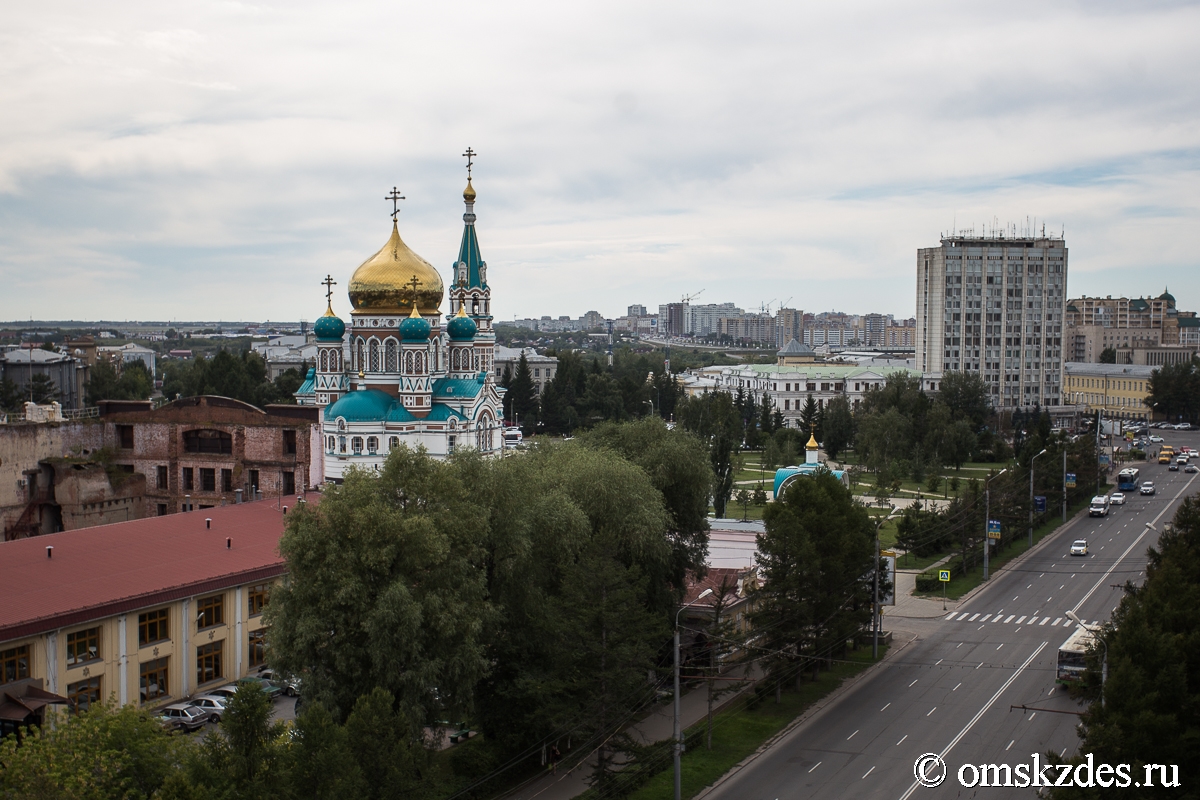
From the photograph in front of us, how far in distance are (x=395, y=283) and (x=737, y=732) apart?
32.1 m

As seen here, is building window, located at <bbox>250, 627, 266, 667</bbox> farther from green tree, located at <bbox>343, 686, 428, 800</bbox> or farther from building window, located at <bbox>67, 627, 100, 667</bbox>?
green tree, located at <bbox>343, 686, 428, 800</bbox>

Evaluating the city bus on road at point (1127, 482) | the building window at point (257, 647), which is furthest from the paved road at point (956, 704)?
the city bus on road at point (1127, 482)

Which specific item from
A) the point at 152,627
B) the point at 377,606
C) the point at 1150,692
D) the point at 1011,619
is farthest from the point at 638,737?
the point at 1011,619

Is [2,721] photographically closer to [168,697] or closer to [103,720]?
[168,697]

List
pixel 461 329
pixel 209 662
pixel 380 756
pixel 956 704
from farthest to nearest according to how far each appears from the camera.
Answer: pixel 461 329
pixel 209 662
pixel 956 704
pixel 380 756

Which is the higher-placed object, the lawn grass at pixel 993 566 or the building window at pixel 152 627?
the building window at pixel 152 627

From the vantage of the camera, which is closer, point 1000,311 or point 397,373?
point 397,373

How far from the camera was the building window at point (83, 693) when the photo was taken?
99.1 feet

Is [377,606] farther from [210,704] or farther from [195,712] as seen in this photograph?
[210,704]

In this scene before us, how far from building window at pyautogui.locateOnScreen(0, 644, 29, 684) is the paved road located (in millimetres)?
17386

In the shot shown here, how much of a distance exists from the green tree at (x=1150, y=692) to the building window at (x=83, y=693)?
23.3 m

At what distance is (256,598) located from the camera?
36906 millimetres

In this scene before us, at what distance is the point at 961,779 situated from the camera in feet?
95.6

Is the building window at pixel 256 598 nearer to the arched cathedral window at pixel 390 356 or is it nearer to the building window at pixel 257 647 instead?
the building window at pixel 257 647
